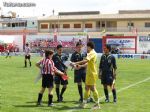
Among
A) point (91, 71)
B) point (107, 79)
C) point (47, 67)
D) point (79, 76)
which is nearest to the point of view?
point (91, 71)

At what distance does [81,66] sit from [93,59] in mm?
447

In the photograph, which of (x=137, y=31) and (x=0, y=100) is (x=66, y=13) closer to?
(x=137, y=31)

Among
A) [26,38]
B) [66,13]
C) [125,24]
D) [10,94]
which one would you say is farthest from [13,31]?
[10,94]

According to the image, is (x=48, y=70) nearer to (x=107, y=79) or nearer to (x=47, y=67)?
(x=47, y=67)

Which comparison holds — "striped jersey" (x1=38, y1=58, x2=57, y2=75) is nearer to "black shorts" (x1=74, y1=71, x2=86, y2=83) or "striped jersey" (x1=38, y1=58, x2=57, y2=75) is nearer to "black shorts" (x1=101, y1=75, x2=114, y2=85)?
"black shorts" (x1=74, y1=71, x2=86, y2=83)

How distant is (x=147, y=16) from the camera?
307 feet

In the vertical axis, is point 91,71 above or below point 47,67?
below

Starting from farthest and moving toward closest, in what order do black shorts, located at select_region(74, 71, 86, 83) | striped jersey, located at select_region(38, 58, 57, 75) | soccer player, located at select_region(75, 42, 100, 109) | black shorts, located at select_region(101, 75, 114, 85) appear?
black shorts, located at select_region(101, 75, 114, 85), black shorts, located at select_region(74, 71, 86, 83), striped jersey, located at select_region(38, 58, 57, 75), soccer player, located at select_region(75, 42, 100, 109)

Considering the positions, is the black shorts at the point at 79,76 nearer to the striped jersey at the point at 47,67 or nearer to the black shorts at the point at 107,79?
the black shorts at the point at 107,79

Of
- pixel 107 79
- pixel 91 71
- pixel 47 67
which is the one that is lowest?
pixel 107 79

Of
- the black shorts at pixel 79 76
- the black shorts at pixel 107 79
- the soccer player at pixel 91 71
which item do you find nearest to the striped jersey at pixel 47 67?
the soccer player at pixel 91 71

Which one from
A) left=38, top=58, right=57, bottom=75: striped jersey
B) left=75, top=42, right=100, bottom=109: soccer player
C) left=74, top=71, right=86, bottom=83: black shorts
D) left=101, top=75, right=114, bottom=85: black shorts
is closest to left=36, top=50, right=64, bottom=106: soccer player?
left=38, top=58, right=57, bottom=75: striped jersey

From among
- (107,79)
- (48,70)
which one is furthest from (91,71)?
(107,79)

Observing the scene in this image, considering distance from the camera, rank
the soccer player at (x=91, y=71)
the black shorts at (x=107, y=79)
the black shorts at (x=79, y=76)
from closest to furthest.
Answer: the soccer player at (x=91, y=71) < the black shorts at (x=79, y=76) < the black shorts at (x=107, y=79)
